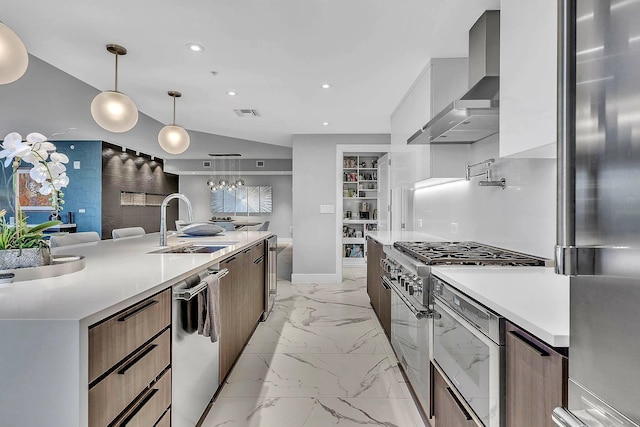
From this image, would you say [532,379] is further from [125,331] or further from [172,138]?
[172,138]

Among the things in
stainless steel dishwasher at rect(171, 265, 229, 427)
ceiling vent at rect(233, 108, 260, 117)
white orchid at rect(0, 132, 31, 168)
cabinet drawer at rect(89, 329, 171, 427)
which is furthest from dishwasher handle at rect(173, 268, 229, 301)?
ceiling vent at rect(233, 108, 260, 117)

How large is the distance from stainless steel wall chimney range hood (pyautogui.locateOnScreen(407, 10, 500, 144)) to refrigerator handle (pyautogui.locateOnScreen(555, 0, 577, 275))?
1.33 m

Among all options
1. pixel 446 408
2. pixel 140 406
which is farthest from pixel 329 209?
pixel 140 406

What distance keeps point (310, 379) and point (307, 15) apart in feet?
7.91

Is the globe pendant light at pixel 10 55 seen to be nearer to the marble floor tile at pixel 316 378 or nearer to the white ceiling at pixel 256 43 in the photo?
the white ceiling at pixel 256 43

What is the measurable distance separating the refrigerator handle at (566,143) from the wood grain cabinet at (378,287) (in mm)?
2296

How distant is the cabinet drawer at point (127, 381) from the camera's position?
98 cm

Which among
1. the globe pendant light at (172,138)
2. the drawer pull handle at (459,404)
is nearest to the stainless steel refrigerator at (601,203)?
the drawer pull handle at (459,404)

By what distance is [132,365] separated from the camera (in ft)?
3.73

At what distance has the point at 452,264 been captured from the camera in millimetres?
1714

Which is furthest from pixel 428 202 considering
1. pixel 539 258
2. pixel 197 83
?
pixel 197 83

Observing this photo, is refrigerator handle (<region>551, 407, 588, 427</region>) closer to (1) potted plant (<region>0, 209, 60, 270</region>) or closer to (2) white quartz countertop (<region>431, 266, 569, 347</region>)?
(2) white quartz countertop (<region>431, 266, 569, 347</region>)

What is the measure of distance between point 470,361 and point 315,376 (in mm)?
1395

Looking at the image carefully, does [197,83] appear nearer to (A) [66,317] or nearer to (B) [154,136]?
(A) [66,317]
